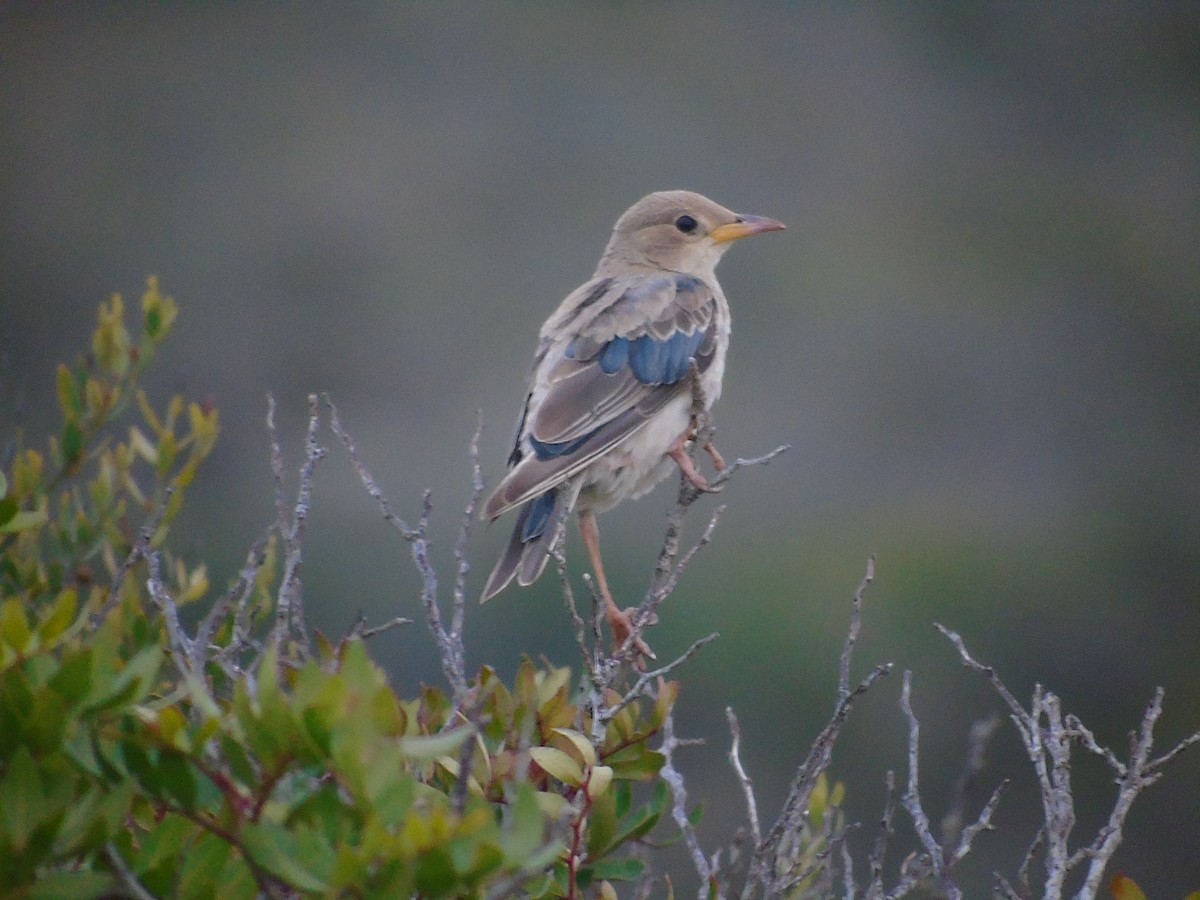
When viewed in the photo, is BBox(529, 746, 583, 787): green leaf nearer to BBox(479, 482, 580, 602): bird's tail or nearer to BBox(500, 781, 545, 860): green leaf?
BBox(500, 781, 545, 860): green leaf

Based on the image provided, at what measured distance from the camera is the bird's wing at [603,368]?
15.5 ft

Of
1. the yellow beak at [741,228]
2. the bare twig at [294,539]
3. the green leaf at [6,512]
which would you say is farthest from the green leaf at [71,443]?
the yellow beak at [741,228]

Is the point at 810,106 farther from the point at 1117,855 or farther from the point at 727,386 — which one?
the point at 1117,855

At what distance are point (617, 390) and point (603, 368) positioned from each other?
14 centimetres

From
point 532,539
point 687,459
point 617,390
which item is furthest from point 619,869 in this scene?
point 617,390

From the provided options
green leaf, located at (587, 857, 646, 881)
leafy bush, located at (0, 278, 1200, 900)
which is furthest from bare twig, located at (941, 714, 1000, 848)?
green leaf, located at (587, 857, 646, 881)

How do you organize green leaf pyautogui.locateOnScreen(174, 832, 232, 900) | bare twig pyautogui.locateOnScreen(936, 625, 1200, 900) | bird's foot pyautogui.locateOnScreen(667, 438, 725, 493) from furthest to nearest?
bird's foot pyautogui.locateOnScreen(667, 438, 725, 493)
bare twig pyautogui.locateOnScreen(936, 625, 1200, 900)
green leaf pyautogui.locateOnScreen(174, 832, 232, 900)

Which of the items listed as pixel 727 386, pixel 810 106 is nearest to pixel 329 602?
pixel 727 386

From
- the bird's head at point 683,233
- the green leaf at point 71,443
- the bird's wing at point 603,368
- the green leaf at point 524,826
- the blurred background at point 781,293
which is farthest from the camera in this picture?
the blurred background at point 781,293

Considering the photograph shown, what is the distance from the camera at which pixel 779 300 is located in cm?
1245

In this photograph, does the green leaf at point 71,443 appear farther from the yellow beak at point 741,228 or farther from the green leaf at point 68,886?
the yellow beak at point 741,228

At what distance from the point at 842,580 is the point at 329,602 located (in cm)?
421

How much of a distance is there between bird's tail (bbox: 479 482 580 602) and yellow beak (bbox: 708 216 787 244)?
1756 mm

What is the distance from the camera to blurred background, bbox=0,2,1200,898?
34.1ft
